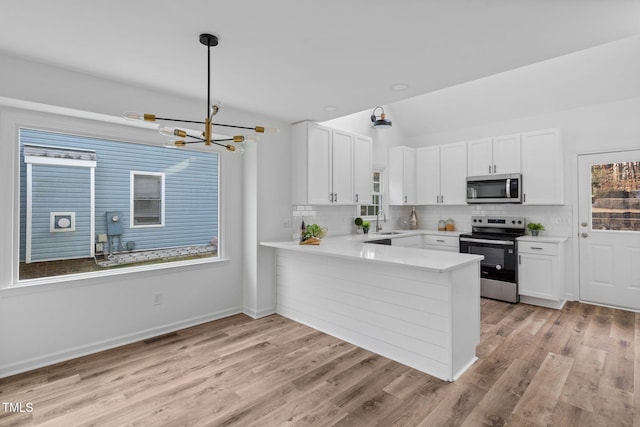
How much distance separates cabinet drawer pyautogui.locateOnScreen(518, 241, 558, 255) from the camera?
162 inches

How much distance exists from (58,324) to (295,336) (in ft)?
6.78

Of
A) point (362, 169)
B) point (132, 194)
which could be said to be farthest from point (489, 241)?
point (132, 194)

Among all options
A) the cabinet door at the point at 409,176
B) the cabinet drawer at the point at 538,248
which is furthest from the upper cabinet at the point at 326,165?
the cabinet drawer at the point at 538,248

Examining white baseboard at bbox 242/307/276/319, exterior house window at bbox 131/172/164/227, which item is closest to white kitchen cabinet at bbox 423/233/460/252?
white baseboard at bbox 242/307/276/319

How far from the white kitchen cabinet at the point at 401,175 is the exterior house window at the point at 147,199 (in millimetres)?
3629

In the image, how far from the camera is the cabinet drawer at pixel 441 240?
5074mm

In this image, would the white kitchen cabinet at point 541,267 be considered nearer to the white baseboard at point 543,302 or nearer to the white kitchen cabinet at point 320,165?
the white baseboard at point 543,302

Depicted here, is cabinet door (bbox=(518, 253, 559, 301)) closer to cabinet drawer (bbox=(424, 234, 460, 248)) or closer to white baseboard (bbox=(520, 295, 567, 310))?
white baseboard (bbox=(520, 295, 567, 310))

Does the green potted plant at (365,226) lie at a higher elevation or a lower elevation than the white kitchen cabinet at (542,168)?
lower

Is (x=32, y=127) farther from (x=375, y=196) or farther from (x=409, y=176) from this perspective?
(x=409, y=176)

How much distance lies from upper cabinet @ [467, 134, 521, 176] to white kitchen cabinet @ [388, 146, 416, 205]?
3.10 feet

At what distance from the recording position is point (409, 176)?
571 centimetres

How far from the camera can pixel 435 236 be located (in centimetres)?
531

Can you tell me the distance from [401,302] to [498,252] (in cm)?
244
